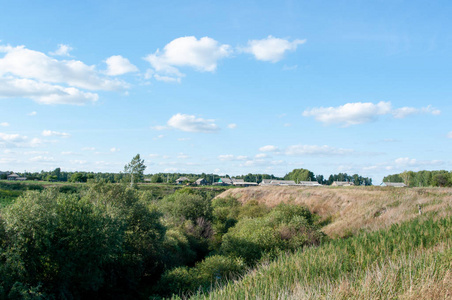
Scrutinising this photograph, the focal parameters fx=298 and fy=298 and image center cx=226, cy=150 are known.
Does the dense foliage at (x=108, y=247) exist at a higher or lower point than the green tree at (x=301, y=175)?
lower

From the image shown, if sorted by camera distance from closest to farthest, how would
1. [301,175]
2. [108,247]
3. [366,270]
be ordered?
[366,270]
[108,247]
[301,175]

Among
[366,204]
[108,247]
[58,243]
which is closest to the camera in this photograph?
[58,243]

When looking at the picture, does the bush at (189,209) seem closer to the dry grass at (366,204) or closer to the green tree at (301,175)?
the dry grass at (366,204)

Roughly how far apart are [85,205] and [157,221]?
28.0 ft

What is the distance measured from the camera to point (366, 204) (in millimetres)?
39375

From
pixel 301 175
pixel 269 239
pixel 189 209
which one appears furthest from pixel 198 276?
pixel 301 175

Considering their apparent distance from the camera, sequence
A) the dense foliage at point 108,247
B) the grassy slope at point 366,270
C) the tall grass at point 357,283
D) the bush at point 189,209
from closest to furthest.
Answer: the tall grass at point 357,283 → the grassy slope at point 366,270 → the dense foliage at point 108,247 → the bush at point 189,209

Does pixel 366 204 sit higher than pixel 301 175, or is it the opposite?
pixel 301 175

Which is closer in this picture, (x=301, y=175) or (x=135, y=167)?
(x=135, y=167)

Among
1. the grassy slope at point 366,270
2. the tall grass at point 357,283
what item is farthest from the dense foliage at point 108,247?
the grassy slope at point 366,270

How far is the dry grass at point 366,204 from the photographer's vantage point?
27125 mm

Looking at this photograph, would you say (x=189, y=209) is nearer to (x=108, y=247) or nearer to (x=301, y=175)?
(x=108, y=247)

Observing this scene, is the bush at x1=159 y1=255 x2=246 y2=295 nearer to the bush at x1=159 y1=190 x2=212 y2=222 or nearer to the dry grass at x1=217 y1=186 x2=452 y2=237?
the dry grass at x1=217 y1=186 x2=452 y2=237

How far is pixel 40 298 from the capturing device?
570 inches
